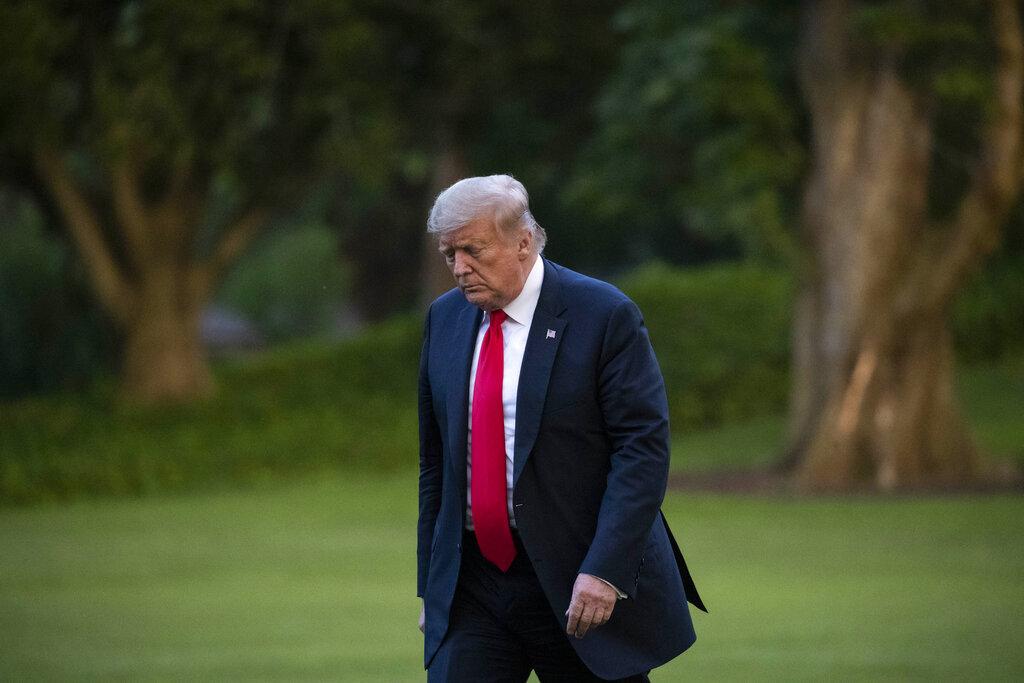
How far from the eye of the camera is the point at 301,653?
964 centimetres

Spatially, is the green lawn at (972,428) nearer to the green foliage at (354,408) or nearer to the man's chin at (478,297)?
the green foliage at (354,408)

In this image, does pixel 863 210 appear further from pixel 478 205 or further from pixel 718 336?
pixel 478 205

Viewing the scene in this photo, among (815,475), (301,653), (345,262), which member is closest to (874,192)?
(815,475)

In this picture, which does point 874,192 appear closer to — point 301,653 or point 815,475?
point 815,475

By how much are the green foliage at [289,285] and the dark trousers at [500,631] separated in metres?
41.0

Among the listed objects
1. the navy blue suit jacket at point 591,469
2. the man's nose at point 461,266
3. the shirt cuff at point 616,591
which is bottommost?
the shirt cuff at point 616,591

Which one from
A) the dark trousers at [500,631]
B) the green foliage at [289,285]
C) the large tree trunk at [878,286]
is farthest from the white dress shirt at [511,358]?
the green foliage at [289,285]

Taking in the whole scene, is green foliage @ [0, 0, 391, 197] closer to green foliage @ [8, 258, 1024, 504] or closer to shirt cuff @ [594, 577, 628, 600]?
green foliage @ [8, 258, 1024, 504]

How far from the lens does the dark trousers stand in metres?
4.62

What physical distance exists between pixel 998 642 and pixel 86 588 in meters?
6.54

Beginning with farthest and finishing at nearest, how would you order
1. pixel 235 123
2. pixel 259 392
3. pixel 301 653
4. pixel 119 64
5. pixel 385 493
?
pixel 259 392
pixel 235 123
pixel 119 64
pixel 385 493
pixel 301 653

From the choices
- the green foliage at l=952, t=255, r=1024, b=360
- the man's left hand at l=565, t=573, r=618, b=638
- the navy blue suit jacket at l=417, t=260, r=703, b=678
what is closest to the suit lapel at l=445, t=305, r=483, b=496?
the navy blue suit jacket at l=417, t=260, r=703, b=678

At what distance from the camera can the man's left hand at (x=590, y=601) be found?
4375mm

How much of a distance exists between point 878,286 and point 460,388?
1388 cm
